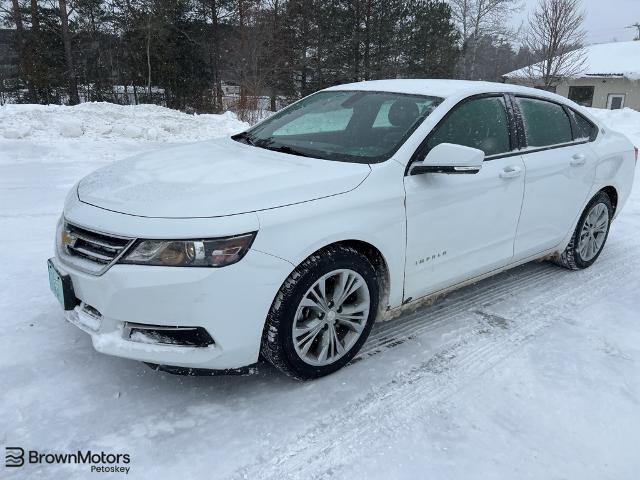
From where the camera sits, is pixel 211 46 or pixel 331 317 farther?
pixel 211 46

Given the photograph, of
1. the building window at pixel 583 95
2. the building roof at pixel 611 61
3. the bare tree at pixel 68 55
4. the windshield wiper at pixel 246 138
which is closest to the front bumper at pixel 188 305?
the windshield wiper at pixel 246 138

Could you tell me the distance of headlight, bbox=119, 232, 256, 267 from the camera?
2301mm

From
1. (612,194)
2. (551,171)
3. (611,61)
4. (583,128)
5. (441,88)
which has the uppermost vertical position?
(611,61)

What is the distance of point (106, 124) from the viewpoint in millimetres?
11031

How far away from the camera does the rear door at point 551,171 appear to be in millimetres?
3768

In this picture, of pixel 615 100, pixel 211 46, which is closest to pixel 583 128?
pixel 211 46

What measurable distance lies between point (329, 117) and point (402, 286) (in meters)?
1.46

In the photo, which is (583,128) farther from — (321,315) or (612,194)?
(321,315)

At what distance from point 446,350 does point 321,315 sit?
95 centimetres

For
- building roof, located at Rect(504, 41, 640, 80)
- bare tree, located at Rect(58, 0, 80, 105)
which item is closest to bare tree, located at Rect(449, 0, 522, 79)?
building roof, located at Rect(504, 41, 640, 80)

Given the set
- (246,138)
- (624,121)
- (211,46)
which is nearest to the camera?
(246,138)

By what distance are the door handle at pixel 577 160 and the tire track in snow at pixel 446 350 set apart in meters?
0.99

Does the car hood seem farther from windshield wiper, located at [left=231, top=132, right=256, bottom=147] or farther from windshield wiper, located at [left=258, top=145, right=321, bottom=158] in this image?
windshield wiper, located at [left=231, top=132, right=256, bottom=147]

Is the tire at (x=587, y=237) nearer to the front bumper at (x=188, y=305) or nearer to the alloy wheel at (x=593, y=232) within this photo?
the alloy wheel at (x=593, y=232)
